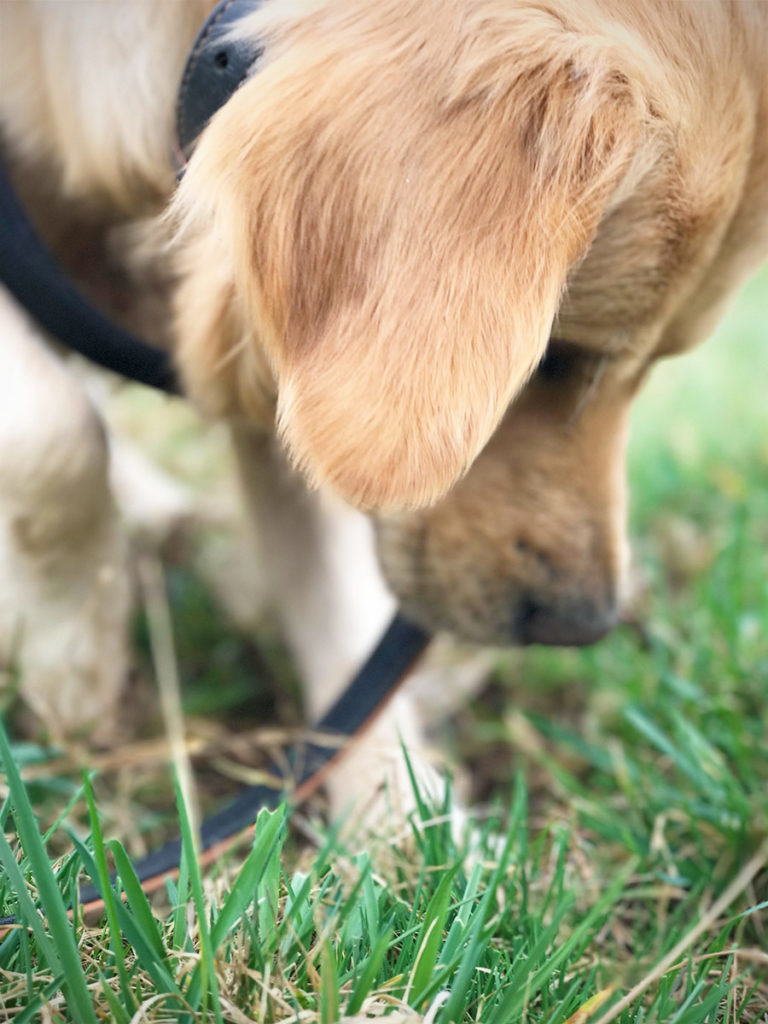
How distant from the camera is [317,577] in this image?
1.69 m

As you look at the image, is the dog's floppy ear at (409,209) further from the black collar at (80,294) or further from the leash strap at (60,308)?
the leash strap at (60,308)

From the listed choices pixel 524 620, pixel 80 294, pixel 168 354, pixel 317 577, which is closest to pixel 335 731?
pixel 524 620

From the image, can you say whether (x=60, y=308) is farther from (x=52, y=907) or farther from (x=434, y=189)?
(x=52, y=907)

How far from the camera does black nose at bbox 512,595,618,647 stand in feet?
4.26

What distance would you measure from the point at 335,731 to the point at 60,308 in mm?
661

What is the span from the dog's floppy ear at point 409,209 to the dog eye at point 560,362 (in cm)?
26

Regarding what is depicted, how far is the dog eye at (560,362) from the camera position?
1120mm

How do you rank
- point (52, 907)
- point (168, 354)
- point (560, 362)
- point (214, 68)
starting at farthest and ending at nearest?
1. point (168, 354)
2. point (560, 362)
3. point (214, 68)
4. point (52, 907)

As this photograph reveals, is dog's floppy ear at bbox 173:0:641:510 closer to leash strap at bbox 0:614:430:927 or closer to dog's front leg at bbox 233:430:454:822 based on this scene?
leash strap at bbox 0:614:430:927

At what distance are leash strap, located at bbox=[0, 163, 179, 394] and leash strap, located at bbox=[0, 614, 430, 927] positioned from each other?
0.47 m

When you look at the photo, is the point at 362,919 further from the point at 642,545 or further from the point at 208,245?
the point at 642,545

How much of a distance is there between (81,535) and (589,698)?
91 cm

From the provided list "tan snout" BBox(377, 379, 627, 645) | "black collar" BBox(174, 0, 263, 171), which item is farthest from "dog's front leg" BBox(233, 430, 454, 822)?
"black collar" BBox(174, 0, 263, 171)

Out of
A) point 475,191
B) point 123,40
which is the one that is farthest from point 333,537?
point 475,191
